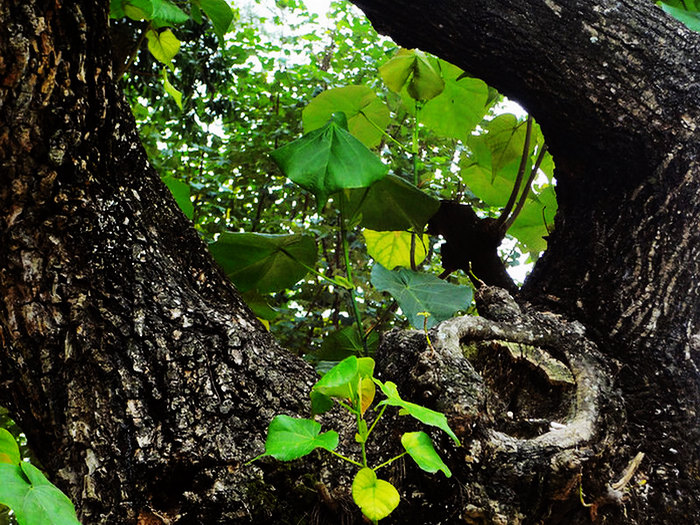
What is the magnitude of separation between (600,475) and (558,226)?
0.40 meters

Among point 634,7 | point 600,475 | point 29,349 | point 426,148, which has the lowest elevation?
point 426,148

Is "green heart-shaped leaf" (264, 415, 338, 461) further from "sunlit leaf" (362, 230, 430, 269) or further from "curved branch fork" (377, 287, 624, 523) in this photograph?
"sunlit leaf" (362, 230, 430, 269)

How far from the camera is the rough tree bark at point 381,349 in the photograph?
0.63 meters

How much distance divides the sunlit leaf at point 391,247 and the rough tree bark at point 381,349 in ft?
1.62

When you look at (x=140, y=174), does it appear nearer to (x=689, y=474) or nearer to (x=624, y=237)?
(x=624, y=237)

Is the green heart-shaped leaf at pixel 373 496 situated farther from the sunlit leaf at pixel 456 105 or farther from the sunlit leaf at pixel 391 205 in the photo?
the sunlit leaf at pixel 456 105

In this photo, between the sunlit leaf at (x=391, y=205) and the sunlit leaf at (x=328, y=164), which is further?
the sunlit leaf at (x=391, y=205)

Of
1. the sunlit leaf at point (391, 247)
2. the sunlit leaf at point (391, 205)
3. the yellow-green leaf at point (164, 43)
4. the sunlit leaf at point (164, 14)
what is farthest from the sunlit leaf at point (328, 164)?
the yellow-green leaf at point (164, 43)

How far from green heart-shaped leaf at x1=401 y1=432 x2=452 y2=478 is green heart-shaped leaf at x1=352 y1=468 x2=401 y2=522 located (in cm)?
4

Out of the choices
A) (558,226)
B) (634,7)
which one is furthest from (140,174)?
(634,7)

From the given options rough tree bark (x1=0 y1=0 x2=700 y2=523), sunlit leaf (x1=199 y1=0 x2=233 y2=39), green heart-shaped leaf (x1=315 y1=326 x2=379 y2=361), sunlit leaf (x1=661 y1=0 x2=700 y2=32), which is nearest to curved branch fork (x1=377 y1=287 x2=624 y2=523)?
rough tree bark (x1=0 y1=0 x2=700 y2=523)

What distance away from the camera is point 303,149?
834 mm

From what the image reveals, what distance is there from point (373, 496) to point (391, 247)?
0.84 m

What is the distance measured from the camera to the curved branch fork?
628mm
